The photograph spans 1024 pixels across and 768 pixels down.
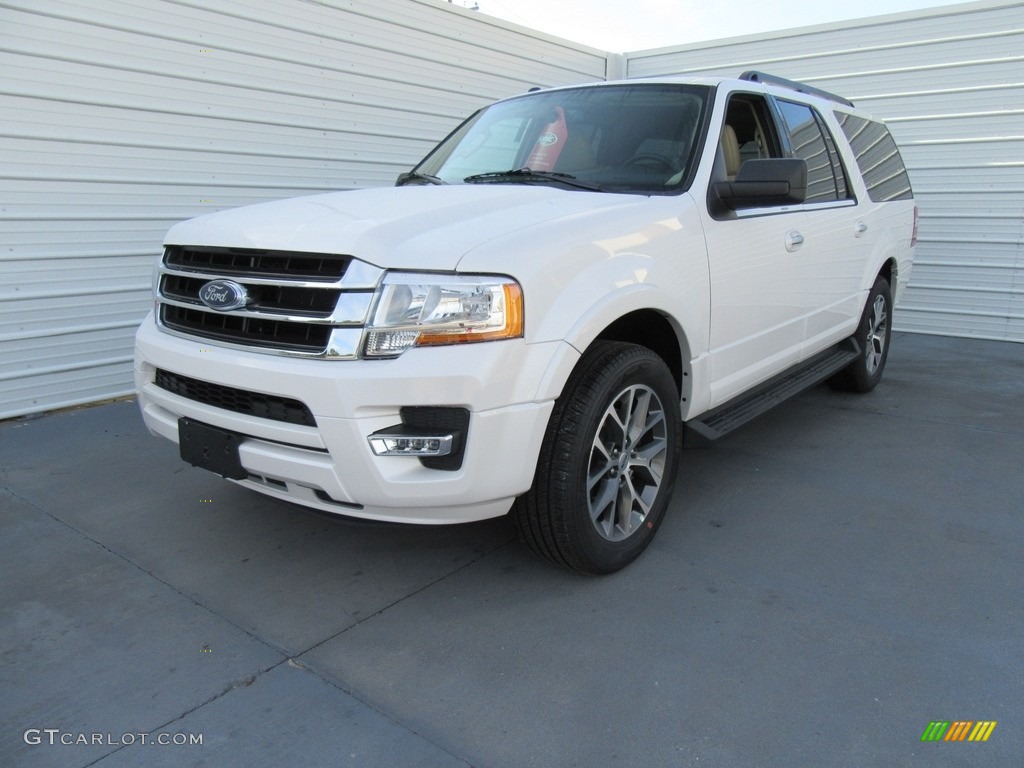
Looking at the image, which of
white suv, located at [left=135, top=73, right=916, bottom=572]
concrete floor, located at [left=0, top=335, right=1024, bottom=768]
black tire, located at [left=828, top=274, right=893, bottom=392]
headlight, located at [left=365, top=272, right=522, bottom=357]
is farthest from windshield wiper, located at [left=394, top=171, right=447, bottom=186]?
black tire, located at [left=828, top=274, right=893, bottom=392]

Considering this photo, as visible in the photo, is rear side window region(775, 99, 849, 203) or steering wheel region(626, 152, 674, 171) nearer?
steering wheel region(626, 152, 674, 171)

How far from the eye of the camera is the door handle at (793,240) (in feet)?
12.5

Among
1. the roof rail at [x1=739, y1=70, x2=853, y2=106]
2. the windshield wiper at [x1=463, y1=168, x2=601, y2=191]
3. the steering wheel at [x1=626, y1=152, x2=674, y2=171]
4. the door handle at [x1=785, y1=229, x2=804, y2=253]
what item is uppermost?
the roof rail at [x1=739, y1=70, x2=853, y2=106]

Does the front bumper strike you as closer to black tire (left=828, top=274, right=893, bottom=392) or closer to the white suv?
→ the white suv

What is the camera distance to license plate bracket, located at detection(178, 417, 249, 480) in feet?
8.58

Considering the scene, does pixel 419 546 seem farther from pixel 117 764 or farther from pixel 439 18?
pixel 439 18

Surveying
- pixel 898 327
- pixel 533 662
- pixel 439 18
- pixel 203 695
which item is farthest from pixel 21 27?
pixel 898 327

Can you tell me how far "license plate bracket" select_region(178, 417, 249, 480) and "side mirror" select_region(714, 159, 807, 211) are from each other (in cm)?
219

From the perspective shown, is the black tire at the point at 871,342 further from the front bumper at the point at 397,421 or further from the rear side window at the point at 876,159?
the front bumper at the point at 397,421

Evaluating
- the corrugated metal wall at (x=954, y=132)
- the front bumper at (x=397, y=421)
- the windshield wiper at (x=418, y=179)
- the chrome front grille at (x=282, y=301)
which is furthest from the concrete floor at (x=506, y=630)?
the corrugated metal wall at (x=954, y=132)

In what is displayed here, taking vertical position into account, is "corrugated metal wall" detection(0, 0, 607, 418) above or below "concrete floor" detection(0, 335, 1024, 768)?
above

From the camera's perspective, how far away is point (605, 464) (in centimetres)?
286

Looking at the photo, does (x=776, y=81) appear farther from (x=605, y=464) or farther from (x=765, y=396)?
(x=605, y=464)

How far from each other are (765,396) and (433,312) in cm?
225
